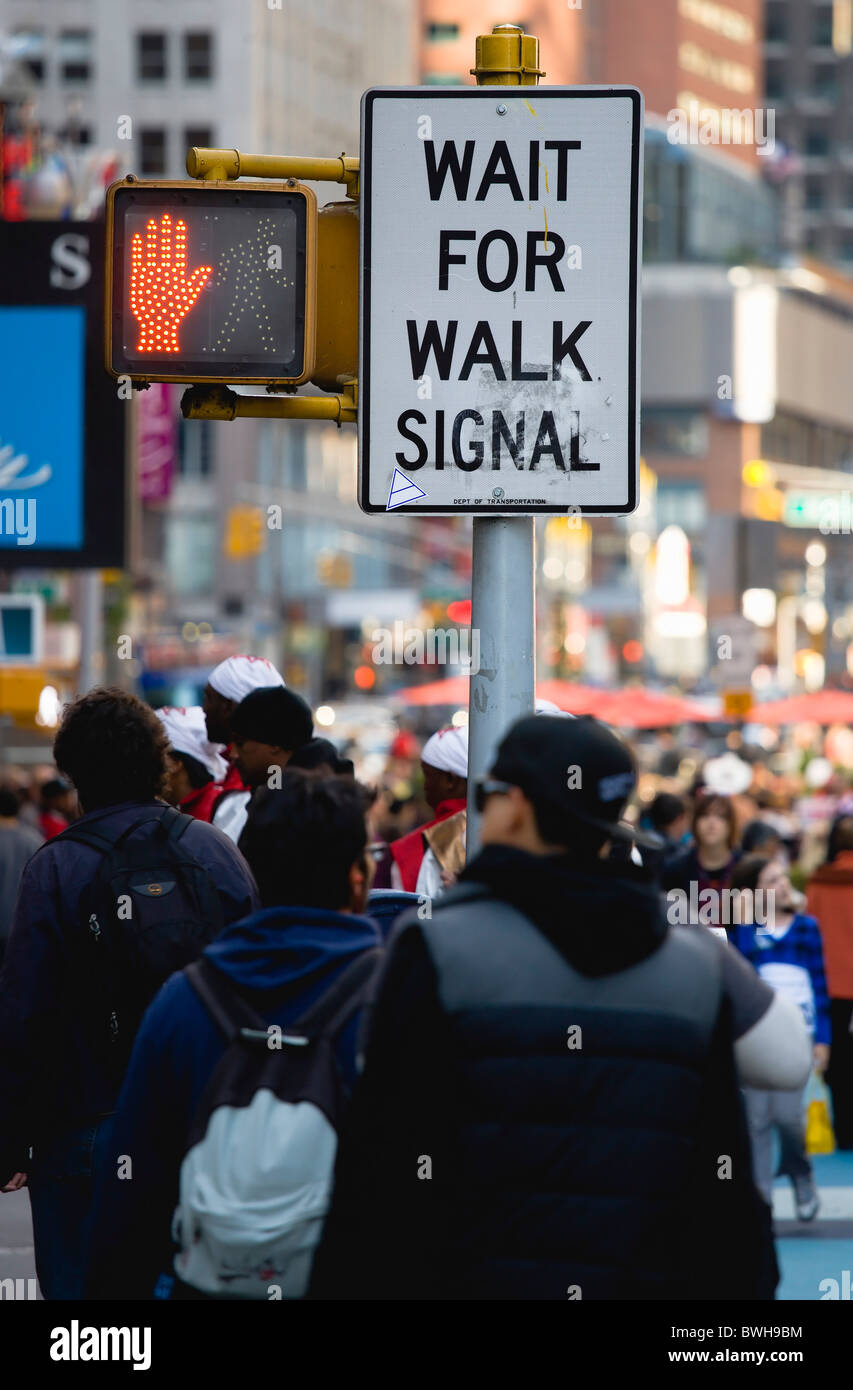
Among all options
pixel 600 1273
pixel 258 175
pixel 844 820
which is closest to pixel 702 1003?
pixel 600 1273

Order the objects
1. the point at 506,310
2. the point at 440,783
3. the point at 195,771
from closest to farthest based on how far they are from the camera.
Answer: the point at 506,310
the point at 440,783
the point at 195,771

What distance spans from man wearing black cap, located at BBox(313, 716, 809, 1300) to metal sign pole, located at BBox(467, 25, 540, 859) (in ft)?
4.07

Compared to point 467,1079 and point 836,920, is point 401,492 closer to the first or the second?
point 467,1079

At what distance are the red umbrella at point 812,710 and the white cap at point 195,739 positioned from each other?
21.4 meters

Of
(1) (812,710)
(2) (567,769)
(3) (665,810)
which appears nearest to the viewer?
(2) (567,769)

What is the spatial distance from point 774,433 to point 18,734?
269ft

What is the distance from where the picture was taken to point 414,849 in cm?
688

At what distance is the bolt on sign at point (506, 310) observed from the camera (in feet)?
14.3

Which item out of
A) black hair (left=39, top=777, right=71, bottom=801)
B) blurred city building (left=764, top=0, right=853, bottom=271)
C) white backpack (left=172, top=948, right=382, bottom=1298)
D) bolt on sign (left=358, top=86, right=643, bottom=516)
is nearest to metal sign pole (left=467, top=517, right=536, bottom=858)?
bolt on sign (left=358, top=86, right=643, bottom=516)

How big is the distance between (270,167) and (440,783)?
2.42 metres

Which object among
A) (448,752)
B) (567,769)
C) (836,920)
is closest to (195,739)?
(448,752)

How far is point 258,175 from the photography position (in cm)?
469

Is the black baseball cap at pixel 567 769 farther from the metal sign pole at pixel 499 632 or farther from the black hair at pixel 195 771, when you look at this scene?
the black hair at pixel 195 771

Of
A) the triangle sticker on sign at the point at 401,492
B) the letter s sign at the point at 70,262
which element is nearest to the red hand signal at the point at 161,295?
the triangle sticker on sign at the point at 401,492
